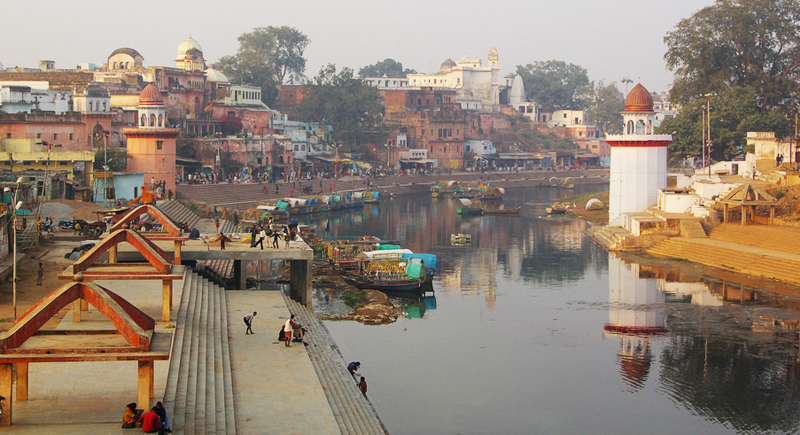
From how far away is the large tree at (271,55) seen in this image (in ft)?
276

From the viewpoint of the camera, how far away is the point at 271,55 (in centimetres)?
9256

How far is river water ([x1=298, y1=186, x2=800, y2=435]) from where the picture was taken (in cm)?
1761

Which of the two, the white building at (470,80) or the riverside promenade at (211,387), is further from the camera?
the white building at (470,80)

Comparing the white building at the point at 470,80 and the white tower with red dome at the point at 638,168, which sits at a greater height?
the white building at the point at 470,80

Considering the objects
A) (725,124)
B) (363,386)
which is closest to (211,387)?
(363,386)

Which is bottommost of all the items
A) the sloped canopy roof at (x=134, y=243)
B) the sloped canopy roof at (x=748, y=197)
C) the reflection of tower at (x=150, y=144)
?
the sloped canopy roof at (x=134, y=243)

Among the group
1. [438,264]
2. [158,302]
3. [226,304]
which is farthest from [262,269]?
[158,302]

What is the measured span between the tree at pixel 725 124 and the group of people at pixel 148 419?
42.0 meters

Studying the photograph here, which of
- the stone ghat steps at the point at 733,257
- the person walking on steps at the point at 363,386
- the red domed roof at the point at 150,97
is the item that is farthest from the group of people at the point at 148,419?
the red domed roof at the point at 150,97

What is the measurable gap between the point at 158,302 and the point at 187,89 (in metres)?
44.1

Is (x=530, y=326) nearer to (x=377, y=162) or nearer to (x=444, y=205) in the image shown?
(x=444, y=205)

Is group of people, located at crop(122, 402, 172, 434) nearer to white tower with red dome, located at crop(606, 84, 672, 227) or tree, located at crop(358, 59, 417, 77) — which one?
white tower with red dome, located at crop(606, 84, 672, 227)

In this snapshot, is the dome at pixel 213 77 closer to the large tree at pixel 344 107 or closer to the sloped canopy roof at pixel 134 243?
the large tree at pixel 344 107

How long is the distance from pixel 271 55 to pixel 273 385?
263 feet
